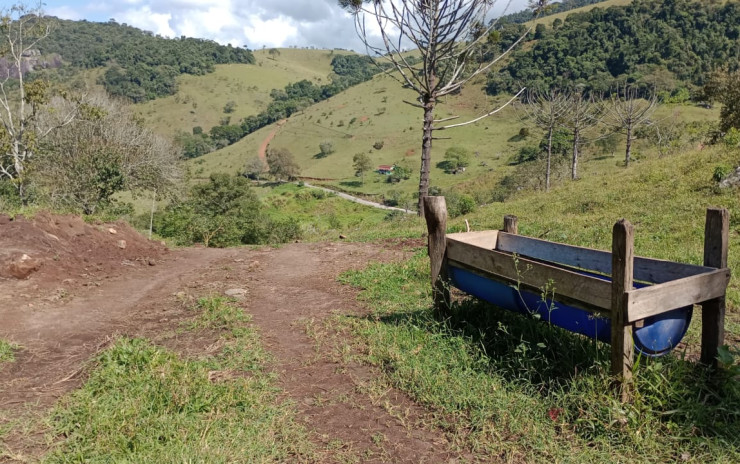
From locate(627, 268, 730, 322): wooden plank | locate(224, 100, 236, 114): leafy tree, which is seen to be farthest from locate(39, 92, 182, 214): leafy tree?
locate(224, 100, 236, 114): leafy tree

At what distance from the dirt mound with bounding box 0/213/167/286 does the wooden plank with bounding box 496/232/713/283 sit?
688 centimetres

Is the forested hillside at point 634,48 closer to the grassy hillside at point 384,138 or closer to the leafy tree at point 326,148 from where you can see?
the grassy hillside at point 384,138

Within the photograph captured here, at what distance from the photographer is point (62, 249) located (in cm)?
801

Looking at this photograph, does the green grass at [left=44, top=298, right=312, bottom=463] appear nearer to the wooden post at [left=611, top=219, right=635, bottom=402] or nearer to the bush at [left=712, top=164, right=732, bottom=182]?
the wooden post at [left=611, top=219, right=635, bottom=402]

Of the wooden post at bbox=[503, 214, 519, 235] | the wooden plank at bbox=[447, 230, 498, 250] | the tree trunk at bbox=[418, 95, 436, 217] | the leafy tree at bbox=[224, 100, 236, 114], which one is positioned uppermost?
the leafy tree at bbox=[224, 100, 236, 114]

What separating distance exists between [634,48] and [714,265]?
98.6 metres

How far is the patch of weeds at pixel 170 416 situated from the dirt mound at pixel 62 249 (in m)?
4.06

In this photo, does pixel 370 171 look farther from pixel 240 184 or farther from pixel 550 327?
pixel 550 327

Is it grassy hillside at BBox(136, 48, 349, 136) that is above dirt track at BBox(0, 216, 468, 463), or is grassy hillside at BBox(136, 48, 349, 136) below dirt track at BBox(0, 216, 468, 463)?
above

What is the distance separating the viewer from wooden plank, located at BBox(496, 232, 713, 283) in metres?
3.77

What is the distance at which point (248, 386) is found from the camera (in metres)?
3.86

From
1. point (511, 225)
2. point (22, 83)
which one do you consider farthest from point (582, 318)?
point (22, 83)

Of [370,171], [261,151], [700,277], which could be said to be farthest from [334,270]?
[261,151]

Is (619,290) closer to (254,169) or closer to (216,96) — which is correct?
(254,169)
